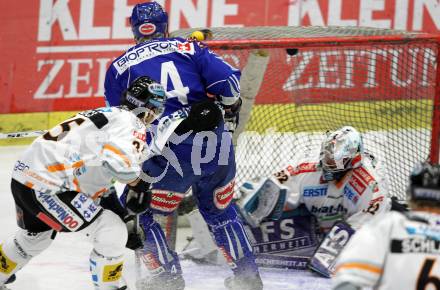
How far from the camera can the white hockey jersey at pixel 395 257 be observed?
2.90 metres

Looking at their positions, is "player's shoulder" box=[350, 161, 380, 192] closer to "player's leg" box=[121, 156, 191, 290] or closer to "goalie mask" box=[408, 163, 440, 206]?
"player's leg" box=[121, 156, 191, 290]

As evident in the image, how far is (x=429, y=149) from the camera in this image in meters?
5.64

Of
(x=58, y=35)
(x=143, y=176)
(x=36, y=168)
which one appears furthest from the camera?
(x=58, y=35)

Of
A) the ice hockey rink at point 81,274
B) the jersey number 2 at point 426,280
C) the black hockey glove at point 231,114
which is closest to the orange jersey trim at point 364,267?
the jersey number 2 at point 426,280

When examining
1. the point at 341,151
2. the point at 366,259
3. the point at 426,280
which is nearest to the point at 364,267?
the point at 366,259

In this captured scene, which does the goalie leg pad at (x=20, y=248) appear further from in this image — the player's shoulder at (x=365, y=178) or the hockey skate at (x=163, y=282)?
the player's shoulder at (x=365, y=178)

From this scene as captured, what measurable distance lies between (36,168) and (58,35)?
10.9 ft

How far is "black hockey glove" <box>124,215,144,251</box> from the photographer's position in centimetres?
446

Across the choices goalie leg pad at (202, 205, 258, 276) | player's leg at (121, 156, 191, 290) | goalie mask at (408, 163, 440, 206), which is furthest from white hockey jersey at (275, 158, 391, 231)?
goalie mask at (408, 163, 440, 206)

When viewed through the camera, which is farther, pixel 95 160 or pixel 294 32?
pixel 294 32

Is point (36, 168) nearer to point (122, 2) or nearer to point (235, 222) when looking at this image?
point (235, 222)

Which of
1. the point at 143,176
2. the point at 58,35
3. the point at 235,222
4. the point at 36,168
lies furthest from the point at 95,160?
the point at 58,35

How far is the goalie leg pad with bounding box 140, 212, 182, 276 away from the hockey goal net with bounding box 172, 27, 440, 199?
974mm

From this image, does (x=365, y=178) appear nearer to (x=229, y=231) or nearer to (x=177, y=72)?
(x=229, y=231)
